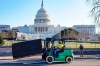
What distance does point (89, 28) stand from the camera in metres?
194

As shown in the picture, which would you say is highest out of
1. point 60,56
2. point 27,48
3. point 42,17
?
point 42,17

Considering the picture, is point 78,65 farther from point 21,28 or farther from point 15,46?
point 21,28

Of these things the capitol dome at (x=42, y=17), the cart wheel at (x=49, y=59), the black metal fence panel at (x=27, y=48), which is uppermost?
the capitol dome at (x=42, y=17)

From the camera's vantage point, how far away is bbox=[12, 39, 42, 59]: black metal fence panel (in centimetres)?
2381

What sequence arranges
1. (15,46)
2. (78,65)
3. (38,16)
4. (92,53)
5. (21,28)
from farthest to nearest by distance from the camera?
1. (21,28)
2. (38,16)
3. (92,53)
4. (15,46)
5. (78,65)

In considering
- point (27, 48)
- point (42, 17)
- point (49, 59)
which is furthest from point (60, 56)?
point (42, 17)

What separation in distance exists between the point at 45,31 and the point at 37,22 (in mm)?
6982

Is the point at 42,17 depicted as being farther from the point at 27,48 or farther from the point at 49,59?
the point at 49,59

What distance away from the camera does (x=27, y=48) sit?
78.4 feet

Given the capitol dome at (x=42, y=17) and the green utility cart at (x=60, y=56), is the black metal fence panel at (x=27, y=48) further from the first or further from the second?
the capitol dome at (x=42, y=17)

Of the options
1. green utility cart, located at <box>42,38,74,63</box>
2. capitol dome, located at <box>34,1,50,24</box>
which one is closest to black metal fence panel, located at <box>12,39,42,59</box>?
green utility cart, located at <box>42,38,74,63</box>

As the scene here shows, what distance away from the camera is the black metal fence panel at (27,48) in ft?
78.1

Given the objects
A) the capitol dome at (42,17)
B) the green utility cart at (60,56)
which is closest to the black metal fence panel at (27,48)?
the green utility cart at (60,56)

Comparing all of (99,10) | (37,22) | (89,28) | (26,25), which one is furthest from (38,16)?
(99,10)
